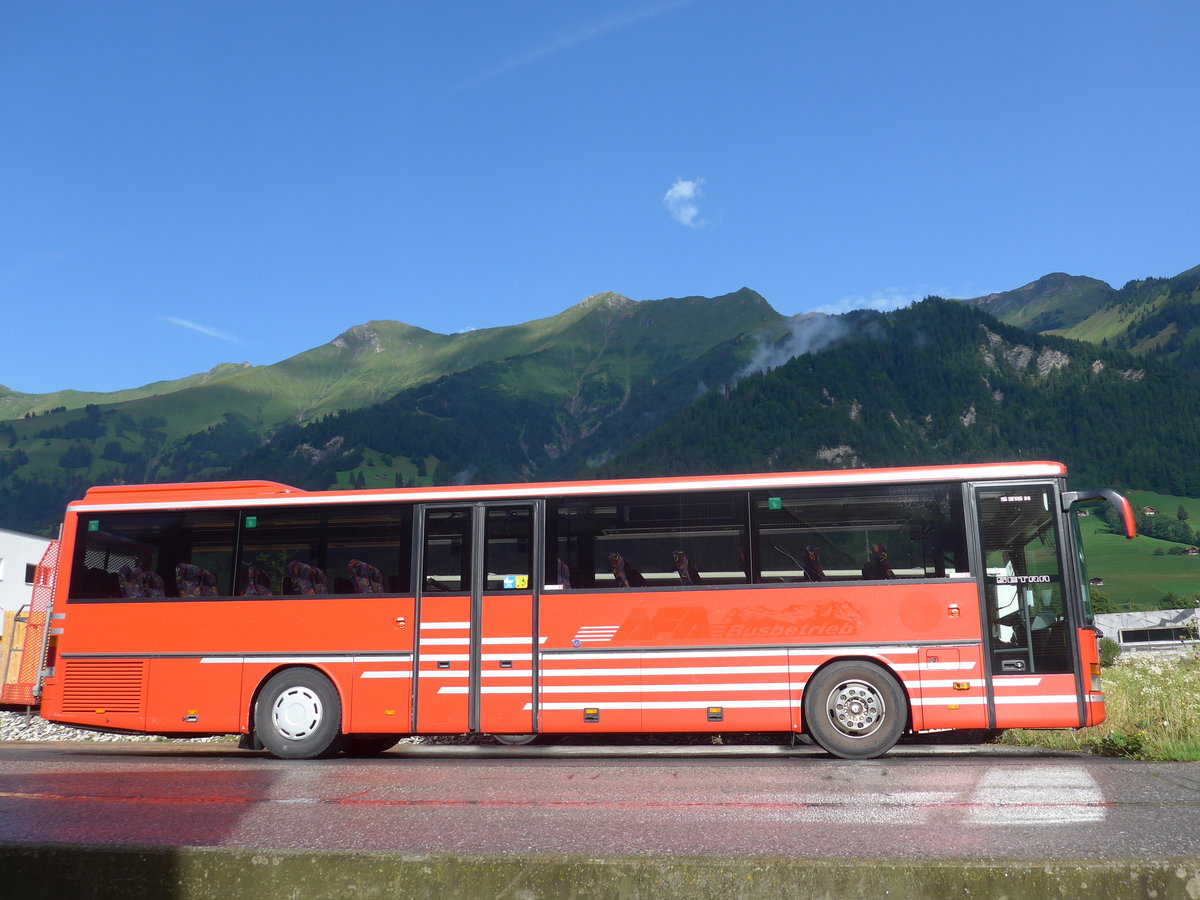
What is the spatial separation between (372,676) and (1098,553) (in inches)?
7526

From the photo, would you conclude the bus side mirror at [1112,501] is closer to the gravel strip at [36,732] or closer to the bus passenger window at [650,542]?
the bus passenger window at [650,542]

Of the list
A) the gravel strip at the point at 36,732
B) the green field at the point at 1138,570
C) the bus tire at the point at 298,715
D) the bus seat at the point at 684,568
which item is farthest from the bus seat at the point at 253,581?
the green field at the point at 1138,570

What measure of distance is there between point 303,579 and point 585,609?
3.62 m

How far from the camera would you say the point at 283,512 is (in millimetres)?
13211

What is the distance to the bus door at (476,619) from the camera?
12.2 metres

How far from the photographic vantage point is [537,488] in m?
13.0

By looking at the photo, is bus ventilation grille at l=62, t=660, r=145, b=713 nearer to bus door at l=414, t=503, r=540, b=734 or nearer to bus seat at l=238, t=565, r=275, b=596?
bus seat at l=238, t=565, r=275, b=596

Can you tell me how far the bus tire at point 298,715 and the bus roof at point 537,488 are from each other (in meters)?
2.27

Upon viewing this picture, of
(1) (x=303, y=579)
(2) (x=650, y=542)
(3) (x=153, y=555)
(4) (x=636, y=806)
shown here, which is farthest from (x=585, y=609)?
(3) (x=153, y=555)

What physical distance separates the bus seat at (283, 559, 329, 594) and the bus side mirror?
8.98 meters

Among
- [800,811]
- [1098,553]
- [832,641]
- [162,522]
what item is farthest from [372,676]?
[1098,553]

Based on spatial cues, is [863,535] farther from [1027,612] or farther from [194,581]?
[194,581]

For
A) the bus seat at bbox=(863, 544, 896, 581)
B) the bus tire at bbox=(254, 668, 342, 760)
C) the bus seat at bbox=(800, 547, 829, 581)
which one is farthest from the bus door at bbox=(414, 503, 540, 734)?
the bus seat at bbox=(863, 544, 896, 581)

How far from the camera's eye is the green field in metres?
154
